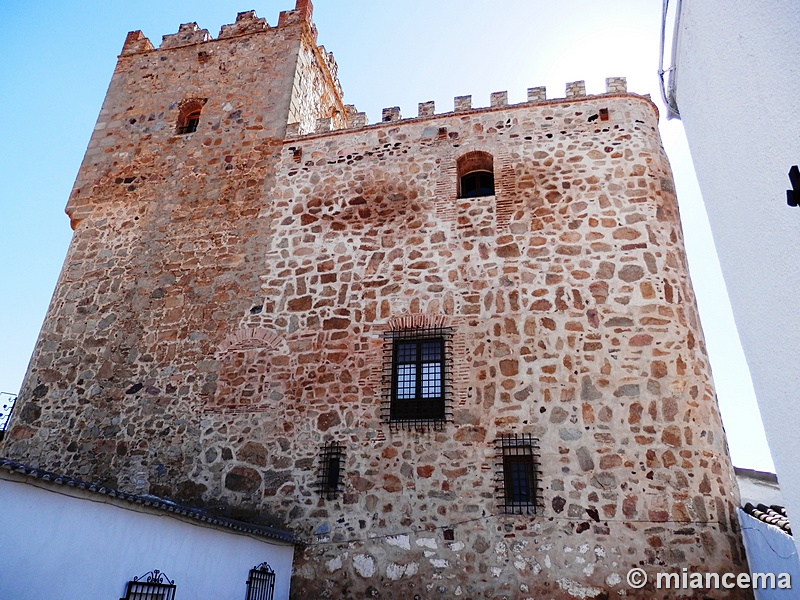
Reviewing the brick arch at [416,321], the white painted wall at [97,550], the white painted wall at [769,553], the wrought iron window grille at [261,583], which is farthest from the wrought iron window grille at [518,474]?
the white painted wall at [97,550]

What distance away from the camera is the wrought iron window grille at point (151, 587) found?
4711mm

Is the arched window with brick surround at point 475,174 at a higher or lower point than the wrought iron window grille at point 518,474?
higher

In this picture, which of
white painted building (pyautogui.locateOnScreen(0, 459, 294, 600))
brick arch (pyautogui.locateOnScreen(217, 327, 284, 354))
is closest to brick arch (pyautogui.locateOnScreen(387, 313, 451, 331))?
brick arch (pyautogui.locateOnScreen(217, 327, 284, 354))

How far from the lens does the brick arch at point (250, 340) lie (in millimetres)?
8250

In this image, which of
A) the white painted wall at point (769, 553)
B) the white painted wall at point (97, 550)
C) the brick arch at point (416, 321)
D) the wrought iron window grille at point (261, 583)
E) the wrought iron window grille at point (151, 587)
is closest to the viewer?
the white painted wall at point (97, 550)

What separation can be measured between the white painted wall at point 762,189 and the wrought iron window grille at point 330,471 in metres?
5.29

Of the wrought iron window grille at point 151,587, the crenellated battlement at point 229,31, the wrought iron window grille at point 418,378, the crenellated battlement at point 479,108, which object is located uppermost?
the crenellated battlement at point 229,31

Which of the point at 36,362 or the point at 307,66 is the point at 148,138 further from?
the point at 36,362

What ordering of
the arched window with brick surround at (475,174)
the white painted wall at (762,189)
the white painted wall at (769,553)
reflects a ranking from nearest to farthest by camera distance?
the white painted wall at (762,189)
the white painted wall at (769,553)
the arched window with brick surround at (475,174)

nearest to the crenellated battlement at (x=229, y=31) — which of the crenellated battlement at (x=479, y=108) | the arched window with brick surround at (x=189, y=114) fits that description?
the arched window with brick surround at (x=189, y=114)

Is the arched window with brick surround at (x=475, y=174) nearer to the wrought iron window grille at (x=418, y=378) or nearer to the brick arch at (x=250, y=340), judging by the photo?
the wrought iron window grille at (x=418, y=378)

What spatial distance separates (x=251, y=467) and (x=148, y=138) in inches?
248

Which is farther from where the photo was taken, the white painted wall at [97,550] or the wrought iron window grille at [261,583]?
the wrought iron window grille at [261,583]

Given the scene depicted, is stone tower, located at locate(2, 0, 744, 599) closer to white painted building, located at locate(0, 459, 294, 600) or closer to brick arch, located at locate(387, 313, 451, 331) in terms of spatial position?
brick arch, located at locate(387, 313, 451, 331)
